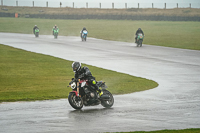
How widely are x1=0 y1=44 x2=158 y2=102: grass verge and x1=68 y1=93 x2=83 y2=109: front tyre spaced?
2260mm

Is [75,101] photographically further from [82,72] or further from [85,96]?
[82,72]

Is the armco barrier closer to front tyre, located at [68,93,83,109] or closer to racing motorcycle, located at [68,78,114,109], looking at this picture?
racing motorcycle, located at [68,78,114,109]

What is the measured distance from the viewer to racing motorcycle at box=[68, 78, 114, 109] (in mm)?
11211

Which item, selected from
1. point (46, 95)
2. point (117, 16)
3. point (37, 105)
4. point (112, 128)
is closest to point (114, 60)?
point (46, 95)

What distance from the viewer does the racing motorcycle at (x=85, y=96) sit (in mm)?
11211

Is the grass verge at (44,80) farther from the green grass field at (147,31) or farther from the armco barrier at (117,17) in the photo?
the armco barrier at (117,17)

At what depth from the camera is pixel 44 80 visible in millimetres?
17891

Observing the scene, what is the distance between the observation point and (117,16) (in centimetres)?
8388

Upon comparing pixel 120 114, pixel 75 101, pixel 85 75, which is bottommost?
pixel 120 114

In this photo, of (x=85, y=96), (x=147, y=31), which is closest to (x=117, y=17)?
(x=147, y=31)

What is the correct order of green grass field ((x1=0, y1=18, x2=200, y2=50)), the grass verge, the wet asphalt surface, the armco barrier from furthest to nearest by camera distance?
the armco barrier → green grass field ((x1=0, y1=18, x2=200, y2=50)) → the grass verge → the wet asphalt surface

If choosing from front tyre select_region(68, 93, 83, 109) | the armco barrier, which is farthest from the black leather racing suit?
the armco barrier

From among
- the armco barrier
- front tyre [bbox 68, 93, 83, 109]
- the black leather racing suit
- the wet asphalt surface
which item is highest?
the armco barrier

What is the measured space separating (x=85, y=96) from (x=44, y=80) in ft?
21.9
